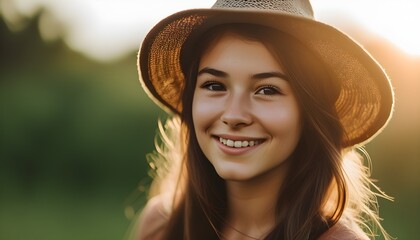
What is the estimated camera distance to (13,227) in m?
9.03

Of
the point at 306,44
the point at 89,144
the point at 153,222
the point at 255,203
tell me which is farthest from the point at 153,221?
the point at 89,144

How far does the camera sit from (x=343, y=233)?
9.51 ft

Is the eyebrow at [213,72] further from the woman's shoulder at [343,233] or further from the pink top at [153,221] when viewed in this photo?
the pink top at [153,221]

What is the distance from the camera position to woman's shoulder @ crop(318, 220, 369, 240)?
2.88 metres

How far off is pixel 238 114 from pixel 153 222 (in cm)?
102

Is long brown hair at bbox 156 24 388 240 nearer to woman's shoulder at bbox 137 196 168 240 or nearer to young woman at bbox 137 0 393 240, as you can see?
young woman at bbox 137 0 393 240

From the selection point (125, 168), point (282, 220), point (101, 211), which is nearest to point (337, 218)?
point (282, 220)

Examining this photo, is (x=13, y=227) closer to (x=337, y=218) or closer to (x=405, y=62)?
(x=405, y=62)

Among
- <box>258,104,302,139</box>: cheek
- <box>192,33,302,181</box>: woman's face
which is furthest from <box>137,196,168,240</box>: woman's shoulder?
<box>258,104,302,139</box>: cheek

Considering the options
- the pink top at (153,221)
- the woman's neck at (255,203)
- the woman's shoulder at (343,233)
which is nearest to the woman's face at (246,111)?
the woman's neck at (255,203)

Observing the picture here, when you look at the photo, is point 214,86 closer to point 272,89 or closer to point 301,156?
point 272,89

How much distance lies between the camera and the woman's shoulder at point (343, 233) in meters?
2.88

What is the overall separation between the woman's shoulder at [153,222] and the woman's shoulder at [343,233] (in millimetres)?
985

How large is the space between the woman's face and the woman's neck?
0.33 ft
